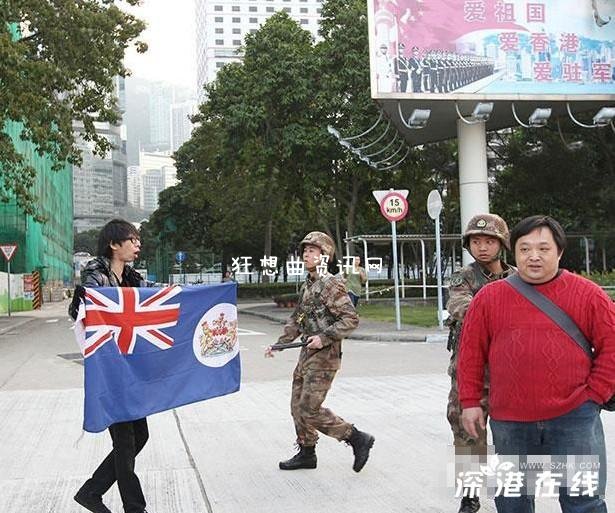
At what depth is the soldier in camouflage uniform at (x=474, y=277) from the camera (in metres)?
4.09

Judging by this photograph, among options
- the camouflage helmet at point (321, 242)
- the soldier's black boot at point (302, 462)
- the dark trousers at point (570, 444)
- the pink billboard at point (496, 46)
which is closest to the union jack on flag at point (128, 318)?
the camouflage helmet at point (321, 242)

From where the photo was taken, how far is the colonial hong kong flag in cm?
415

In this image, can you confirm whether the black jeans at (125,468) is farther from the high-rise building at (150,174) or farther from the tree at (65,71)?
the high-rise building at (150,174)

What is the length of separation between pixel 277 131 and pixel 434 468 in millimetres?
22762

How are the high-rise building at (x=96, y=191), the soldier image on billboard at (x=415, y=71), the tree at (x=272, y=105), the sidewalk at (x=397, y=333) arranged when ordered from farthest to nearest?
1. the high-rise building at (x=96, y=191)
2. the tree at (x=272, y=105)
3. the soldier image on billboard at (x=415, y=71)
4. the sidewalk at (x=397, y=333)

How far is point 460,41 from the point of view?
20406 millimetres

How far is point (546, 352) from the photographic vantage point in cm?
291

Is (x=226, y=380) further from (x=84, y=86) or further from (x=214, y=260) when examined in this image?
(x=214, y=260)

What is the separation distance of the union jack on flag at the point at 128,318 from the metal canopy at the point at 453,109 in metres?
15.9

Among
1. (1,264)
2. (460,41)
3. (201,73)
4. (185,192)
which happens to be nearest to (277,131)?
(460,41)

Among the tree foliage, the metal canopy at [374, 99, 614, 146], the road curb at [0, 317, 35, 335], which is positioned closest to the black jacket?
the metal canopy at [374, 99, 614, 146]

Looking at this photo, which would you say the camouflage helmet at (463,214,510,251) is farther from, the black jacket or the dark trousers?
the black jacket

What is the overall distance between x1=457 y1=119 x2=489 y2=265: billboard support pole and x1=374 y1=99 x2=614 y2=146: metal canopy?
1.89 feet

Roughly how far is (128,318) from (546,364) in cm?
240
